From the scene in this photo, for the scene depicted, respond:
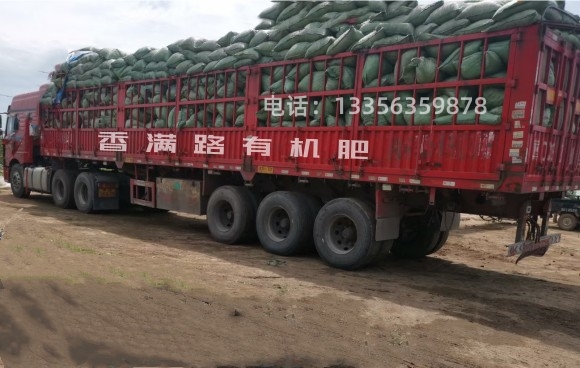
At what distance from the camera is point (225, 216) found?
8844 mm

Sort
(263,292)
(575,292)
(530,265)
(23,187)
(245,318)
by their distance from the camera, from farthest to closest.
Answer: (23,187) → (530,265) → (575,292) → (263,292) → (245,318)

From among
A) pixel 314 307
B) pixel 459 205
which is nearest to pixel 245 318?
pixel 314 307

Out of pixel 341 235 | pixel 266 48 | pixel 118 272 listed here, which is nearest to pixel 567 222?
pixel 341 235

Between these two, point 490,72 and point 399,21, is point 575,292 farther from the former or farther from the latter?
point 399,21

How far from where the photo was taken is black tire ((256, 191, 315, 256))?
24.2 ft

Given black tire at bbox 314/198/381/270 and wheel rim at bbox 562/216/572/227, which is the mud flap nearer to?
black tire at bbox 314/198/381/270

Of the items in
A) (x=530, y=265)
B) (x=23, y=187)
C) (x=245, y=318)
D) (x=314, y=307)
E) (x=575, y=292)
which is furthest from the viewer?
(x=23, y=187)

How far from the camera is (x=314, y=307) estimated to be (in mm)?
5035

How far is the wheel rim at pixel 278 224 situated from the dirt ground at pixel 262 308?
40 cm

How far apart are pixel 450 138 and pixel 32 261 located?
5.25 m

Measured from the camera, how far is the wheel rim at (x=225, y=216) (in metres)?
8.71

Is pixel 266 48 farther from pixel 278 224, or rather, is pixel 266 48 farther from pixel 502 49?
pixel 502 49

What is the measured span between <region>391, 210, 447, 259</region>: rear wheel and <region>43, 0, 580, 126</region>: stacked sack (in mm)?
2410

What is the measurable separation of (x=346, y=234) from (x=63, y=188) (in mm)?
8882
